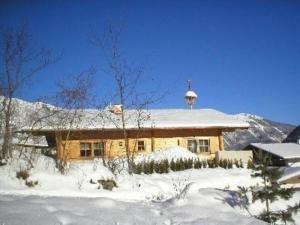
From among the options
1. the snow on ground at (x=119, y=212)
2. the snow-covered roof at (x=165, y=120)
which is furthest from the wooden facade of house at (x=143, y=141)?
the snow on ground at (x=119, y=212)

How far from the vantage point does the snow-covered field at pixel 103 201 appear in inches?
336

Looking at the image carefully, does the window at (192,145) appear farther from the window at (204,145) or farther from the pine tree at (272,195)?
the pine tree at (272,195)

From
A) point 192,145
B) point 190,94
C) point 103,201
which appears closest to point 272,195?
point 103,201

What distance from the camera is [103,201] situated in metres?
10.2

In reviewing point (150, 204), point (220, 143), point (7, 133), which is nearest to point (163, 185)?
point (150, 204)

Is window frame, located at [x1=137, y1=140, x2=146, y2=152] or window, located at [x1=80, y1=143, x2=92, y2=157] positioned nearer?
window, located at [x1=80, y1=143, x2=92, y2=157]

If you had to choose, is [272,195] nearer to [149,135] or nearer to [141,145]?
[149,135]

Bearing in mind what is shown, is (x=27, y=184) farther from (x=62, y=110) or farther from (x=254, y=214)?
(x=254, y=214)

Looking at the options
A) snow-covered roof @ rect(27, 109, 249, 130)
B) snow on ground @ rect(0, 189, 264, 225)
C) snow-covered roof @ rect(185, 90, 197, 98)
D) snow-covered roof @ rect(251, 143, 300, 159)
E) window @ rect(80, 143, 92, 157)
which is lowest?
snow on ground @ rect(0, 189, 264, 225)

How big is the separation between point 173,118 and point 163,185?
524 inches

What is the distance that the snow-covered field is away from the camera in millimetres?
8523

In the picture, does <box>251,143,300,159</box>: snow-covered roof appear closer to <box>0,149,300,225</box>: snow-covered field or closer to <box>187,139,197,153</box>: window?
<box>187,139,197,153</box>: window

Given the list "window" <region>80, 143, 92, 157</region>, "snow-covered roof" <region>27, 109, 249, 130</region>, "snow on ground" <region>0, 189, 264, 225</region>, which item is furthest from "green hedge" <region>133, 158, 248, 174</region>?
"snow on ground" <region>0, 189, 264, 225</region>

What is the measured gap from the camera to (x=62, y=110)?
63.0ft
